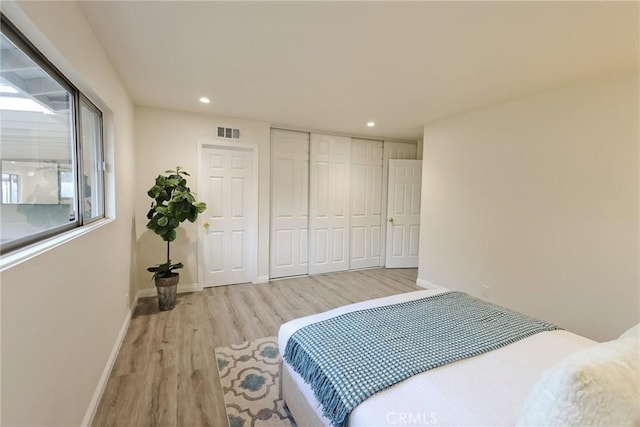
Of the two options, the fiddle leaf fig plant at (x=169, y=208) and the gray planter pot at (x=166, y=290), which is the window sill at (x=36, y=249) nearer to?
the fiddle leaf fig plant at (x=169, y=208)

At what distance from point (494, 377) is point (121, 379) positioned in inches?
91.1

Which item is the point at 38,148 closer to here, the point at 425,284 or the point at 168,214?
the point at 168,214

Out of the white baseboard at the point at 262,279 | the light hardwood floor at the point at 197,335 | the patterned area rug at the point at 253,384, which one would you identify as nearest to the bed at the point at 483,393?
the patterned area rug at the point at 253,384

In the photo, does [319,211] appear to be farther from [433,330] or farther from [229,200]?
[433,330]

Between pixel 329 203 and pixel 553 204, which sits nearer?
pixel 553 204

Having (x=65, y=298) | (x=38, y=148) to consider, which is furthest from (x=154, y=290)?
(x=38, y=148)

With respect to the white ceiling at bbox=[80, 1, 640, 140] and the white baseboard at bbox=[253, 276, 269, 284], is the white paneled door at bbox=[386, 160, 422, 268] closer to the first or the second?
the white ceiling at bbox=[80, 1, 640, 140]

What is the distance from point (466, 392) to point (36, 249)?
1.78 meters

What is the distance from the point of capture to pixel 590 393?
2.40 ft

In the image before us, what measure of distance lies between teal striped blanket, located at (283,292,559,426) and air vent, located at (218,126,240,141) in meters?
2.95

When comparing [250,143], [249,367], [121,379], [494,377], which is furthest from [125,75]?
[494,377]

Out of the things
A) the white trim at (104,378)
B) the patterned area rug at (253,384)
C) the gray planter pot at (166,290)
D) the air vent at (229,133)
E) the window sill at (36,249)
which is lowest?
the patterned area rug at (253,384)

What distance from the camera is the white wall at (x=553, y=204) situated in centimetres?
223

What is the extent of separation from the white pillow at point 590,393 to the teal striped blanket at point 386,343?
49cm
